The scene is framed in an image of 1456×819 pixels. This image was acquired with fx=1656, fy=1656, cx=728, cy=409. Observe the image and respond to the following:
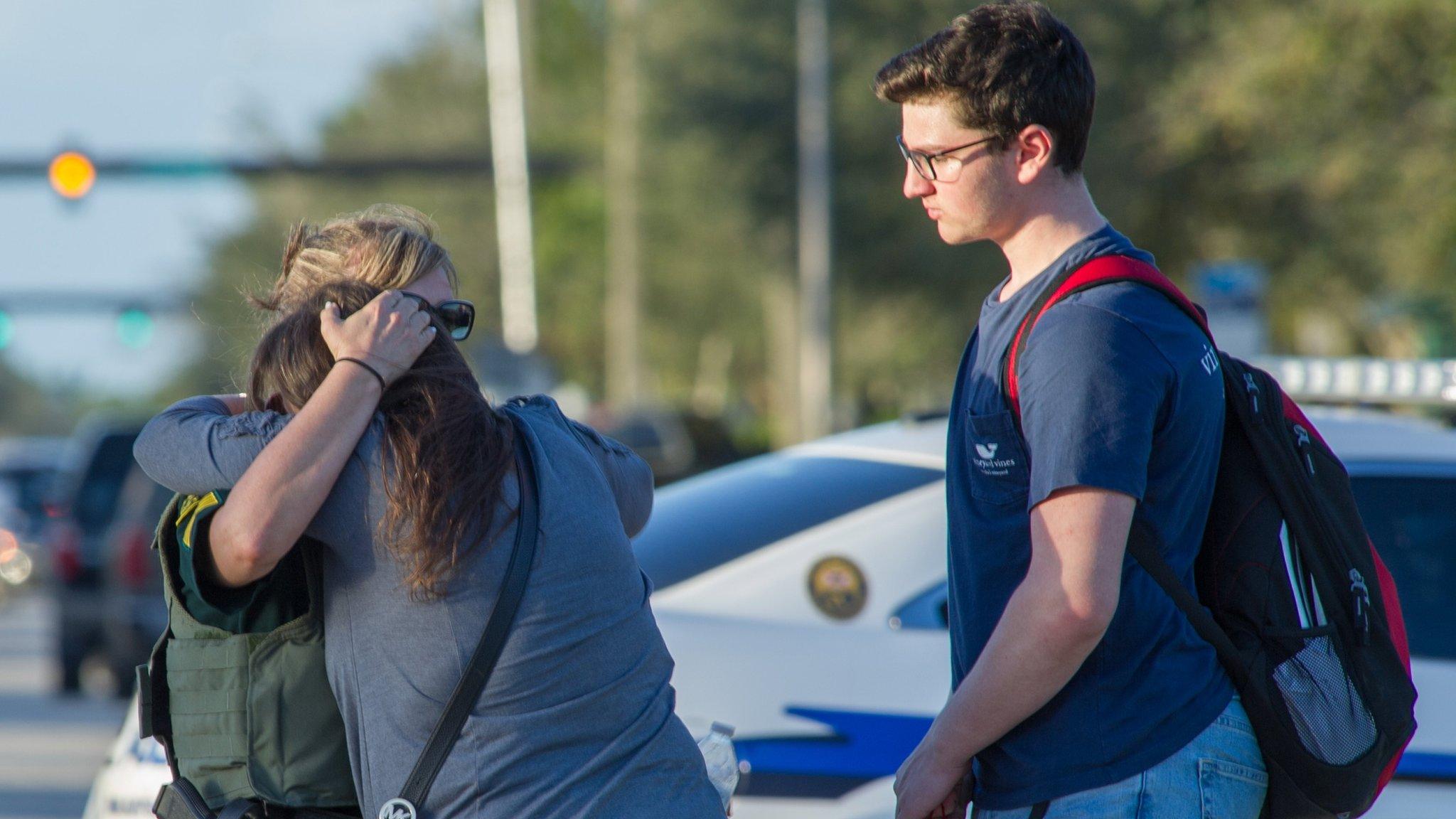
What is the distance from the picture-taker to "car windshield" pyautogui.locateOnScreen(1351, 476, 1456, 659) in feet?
11.5

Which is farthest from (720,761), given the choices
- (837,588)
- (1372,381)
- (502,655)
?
(1372,381)

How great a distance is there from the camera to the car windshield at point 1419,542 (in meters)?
3.51

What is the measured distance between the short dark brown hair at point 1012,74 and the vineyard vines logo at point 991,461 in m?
0.39

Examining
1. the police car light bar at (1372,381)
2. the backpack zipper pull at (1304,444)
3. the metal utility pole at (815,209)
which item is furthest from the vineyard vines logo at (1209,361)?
the metal utility pole at (815,209)

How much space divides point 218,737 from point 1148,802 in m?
1.16

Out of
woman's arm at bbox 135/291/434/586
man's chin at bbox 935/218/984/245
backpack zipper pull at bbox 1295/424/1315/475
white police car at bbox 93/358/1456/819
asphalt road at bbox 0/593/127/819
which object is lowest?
asphalt road at bbox 0/593/127/819

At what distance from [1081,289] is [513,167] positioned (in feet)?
78.1

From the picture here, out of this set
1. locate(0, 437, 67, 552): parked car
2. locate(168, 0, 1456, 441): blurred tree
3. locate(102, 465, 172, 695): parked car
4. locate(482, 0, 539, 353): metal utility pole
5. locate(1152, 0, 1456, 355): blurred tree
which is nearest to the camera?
locate(102, 465, 172, 695): parked car

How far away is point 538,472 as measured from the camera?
6.80ft

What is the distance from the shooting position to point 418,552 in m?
1.96

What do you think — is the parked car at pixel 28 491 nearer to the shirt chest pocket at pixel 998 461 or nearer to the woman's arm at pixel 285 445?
the woman's arm at pixel 285 445

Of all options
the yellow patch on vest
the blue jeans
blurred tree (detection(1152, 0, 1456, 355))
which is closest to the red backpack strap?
the blue jeans

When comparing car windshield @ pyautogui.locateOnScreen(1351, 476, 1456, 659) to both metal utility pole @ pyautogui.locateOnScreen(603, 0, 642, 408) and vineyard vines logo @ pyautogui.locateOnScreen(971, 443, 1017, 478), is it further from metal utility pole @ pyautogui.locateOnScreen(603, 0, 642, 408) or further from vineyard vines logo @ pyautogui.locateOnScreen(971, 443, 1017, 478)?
metal utility pole @ pyautogui.locateOnScreen(603, 0, 642, 408)

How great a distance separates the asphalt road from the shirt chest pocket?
4831 millimetres
